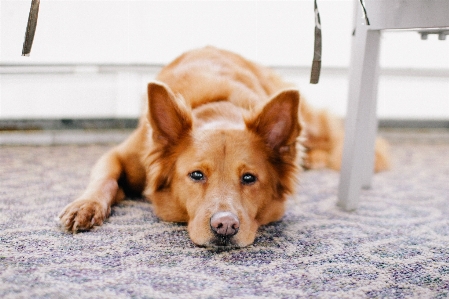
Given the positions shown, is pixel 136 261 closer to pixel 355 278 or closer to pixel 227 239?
pixel 227 239

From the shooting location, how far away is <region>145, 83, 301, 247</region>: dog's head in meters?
1.81

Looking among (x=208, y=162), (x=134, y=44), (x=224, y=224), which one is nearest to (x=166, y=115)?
(x=208, y=162)

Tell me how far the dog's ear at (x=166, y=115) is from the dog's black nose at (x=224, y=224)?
0.50m

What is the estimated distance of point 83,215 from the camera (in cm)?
183

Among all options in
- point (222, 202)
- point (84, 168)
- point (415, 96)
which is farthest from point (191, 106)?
point (415, 96)

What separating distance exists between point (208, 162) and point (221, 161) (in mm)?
53

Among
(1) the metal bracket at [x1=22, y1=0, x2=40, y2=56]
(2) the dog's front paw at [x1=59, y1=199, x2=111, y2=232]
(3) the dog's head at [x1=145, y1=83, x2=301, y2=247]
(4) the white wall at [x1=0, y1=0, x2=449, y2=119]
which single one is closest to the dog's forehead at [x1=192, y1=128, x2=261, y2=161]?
(3) the dog's head at [x1=145, y1=83, x2=301, y2=247]

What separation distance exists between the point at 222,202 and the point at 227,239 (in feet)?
0.46

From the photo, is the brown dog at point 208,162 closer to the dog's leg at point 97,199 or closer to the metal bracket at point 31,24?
the dog's leg at point 97,199

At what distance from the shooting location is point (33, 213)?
1.99 meters

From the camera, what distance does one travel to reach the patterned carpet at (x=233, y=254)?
1344 mm

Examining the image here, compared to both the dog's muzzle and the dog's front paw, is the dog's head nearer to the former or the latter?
the dog's muzzle

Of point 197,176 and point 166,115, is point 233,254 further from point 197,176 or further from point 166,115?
point 166,115

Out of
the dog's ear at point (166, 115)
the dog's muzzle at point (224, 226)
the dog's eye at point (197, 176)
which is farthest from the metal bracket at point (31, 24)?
the dog's muzzle at point (224, 226)
